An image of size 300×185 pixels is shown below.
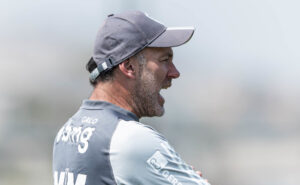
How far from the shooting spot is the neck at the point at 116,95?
2553 mm

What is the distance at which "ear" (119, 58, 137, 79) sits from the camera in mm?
2574

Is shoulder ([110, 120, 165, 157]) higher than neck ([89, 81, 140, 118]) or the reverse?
the reverse

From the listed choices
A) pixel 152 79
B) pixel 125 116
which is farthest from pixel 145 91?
pixel 125 116

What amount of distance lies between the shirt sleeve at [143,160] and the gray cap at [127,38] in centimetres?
35

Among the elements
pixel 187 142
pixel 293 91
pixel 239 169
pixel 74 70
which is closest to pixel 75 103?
pixel 74 70

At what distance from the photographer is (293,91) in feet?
29.3

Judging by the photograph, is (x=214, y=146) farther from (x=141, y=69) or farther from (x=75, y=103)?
(x=141, y=69)

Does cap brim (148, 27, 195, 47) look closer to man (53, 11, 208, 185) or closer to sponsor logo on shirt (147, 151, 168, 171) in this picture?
man (53, 11, 208, 185)

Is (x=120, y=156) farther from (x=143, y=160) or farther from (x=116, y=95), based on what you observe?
(x=116, y=95)

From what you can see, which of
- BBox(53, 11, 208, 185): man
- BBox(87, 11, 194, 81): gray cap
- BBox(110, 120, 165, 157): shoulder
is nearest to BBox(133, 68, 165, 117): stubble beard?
BBox(53, 11, 208, 185): man

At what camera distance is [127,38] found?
2.58 meters

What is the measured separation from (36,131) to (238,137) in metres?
2.70

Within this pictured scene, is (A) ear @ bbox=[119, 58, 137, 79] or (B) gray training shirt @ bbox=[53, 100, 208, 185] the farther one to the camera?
(A) ear @ bbox=[119, 58, 137, 79]

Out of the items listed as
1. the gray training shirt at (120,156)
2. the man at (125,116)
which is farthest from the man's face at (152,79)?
the gray training shirt at (120,156)
